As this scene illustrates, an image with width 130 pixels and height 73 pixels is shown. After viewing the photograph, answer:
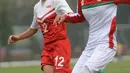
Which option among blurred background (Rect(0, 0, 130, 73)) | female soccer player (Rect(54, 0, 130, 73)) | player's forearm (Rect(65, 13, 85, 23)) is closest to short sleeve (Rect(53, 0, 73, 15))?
Result: player's forearm (Rect(65, 13, 85, 23))

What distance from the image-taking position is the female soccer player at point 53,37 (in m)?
8.21

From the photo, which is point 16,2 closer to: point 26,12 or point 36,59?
point 26,12

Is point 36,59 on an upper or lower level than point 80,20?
lower

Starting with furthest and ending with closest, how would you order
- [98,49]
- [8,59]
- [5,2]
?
1. [5,2]
2. [8,59]
3. [98,49]

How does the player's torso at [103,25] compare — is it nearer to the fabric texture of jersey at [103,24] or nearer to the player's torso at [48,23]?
the fabric texture of jersey at [103,24]

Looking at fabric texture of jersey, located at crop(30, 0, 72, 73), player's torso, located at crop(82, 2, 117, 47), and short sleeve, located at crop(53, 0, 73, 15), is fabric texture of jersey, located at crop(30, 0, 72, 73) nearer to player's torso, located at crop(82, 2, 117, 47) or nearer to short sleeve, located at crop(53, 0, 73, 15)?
short sleeve, located at crop(53, 0, 73, 15)

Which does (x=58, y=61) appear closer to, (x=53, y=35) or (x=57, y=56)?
(x=57, y=56)

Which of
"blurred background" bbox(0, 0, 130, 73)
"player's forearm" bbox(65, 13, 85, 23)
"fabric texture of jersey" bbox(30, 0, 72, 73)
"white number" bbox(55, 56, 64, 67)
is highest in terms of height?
"player's forearm" bbox(65, 13, 85, 23)

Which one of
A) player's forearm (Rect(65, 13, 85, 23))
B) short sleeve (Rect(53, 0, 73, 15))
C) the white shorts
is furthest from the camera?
short sleeve (Rect(53, 0, 73, 15))

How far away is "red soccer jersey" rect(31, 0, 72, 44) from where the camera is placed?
8.20m

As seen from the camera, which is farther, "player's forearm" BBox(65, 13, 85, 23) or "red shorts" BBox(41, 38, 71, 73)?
"red shorts" BBox(41, 38, 71, 73)

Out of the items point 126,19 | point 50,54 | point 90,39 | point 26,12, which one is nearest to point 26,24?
point 26,12

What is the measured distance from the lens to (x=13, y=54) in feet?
95.5

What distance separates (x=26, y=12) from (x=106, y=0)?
24.0 meters
